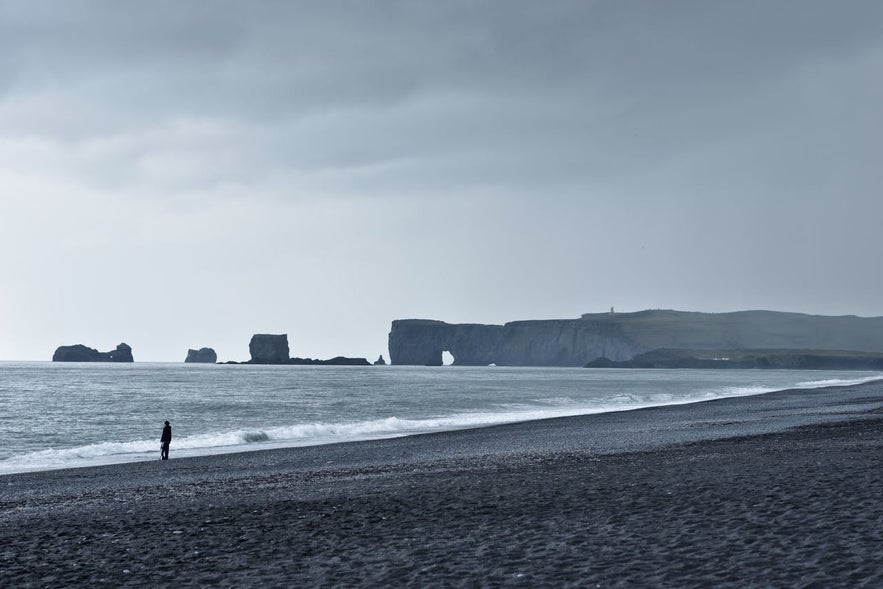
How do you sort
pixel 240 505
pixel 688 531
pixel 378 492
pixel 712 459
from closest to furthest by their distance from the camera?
pixel 688 531
pixel 240 505
pixel 378 492
pixel 712 459

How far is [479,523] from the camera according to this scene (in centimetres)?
1199

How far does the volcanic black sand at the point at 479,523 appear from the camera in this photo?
8867 millimetres

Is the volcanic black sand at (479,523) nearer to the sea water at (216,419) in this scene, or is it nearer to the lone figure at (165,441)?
the lone figure at (165,441)

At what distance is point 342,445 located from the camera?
34.3 meters

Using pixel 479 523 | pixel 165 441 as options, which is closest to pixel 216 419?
pixel 165 441

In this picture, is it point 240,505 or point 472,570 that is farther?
point 240,505

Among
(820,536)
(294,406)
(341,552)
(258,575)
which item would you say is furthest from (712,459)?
(294,406)

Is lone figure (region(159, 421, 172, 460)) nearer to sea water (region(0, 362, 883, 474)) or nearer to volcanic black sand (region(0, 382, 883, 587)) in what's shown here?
sea water (region(0, 362, 883, 474))

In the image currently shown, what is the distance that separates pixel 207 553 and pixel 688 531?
663 centimetres

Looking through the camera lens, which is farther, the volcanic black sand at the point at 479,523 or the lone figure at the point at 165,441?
the lone figure at the point at 165,441

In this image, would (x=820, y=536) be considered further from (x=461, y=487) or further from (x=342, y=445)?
(x=342, y=445)

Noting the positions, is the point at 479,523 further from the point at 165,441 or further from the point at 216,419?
the point at 216,419

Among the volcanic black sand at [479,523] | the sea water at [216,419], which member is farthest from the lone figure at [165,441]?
the volcanic black sand at [479,523]

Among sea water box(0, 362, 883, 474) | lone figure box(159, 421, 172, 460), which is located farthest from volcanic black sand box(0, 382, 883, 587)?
sea water box(0, 362, 883, 474)
